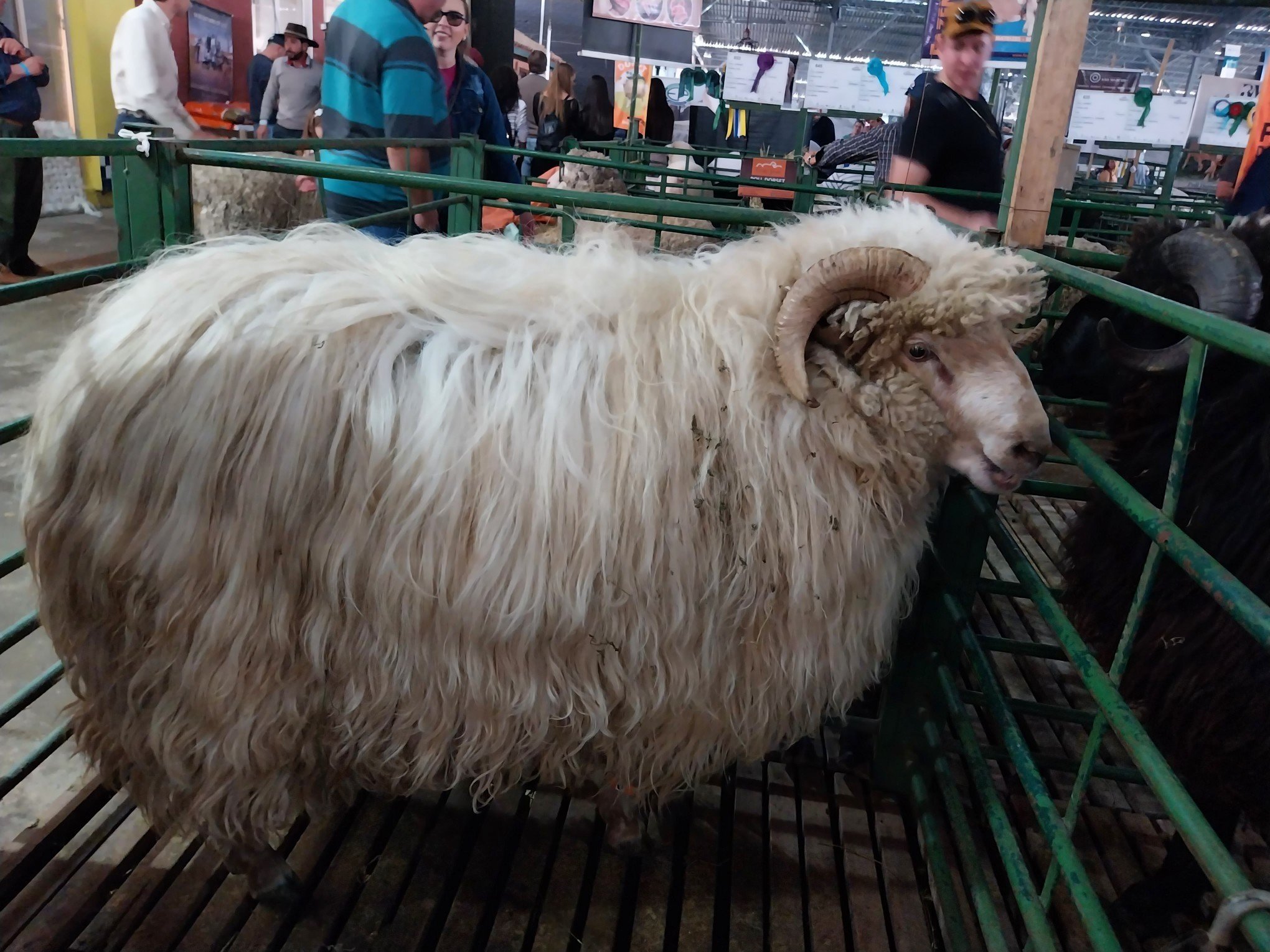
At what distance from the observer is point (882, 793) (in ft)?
7.03

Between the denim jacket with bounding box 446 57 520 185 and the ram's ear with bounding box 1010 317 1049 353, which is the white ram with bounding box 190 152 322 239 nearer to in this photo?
the denim jacket with bounding box 446 57 520 185

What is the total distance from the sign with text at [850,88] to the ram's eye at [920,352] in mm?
5429

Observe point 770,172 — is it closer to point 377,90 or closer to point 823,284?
point 377,90

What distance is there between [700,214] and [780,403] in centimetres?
60

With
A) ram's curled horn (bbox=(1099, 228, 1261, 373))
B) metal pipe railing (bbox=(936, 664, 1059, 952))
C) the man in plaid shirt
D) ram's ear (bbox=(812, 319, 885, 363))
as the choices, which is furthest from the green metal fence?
the man in plaid shirt

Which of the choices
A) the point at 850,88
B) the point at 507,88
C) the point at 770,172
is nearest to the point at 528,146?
the point at 507,88

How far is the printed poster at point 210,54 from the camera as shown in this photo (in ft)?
28.5

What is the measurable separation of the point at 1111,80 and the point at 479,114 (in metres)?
5.49

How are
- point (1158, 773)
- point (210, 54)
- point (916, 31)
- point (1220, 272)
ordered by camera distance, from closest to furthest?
1. point (1158, 773)
2. point (1220, 272)
3. point (210, 54)
4. point (916, 31)

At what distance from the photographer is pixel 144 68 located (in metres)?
5.04

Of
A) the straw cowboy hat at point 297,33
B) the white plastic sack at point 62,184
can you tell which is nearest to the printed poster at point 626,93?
the straw cowboy hat at point 297,33

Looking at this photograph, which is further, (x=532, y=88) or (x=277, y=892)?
(x=532, y=88)

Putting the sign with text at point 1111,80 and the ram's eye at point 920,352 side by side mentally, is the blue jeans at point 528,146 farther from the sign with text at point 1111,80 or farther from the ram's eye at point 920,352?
the ram's eye at point 920,352

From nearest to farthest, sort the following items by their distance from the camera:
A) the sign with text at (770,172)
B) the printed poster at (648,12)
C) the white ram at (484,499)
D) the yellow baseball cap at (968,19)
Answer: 1. the white ram at (484,499)
2. the yellow baseball cap at (968,19)
3. the sign with text at (770,172)
4. the printed poster at (648,12)
